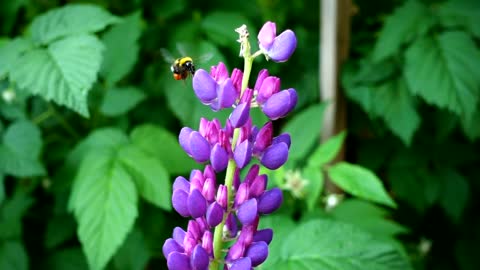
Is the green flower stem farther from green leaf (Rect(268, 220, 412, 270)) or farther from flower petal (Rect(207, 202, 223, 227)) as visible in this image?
green leaf (Rect(268, 220, 412, 270))

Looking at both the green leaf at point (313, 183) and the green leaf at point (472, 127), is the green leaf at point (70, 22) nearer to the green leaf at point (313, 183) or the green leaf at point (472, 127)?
the green leaf at point (313, 183)

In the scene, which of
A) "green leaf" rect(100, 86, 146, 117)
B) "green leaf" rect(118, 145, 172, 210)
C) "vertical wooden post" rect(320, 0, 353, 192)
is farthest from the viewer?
"vertical wooden post" rect(320, 0, 353, 192)

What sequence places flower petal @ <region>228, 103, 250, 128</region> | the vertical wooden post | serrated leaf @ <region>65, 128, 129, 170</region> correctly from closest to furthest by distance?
flower petal @ <region>228, 103, 250, 128</region> → serrated leaf @ <region>65, 128, 129, 170</region> → the vertical wooden post

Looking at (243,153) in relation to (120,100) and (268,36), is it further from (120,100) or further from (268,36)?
(120,100)

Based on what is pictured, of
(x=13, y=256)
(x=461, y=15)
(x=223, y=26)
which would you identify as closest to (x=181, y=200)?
(x=13, y=256)

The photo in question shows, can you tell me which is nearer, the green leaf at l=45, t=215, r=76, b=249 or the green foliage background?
the green foliage background

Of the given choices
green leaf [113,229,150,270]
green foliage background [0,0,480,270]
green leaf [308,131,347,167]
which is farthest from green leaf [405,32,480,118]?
green leaf [113,229,150,270]

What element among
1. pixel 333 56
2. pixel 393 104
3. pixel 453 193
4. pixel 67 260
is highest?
pixel 333 56
